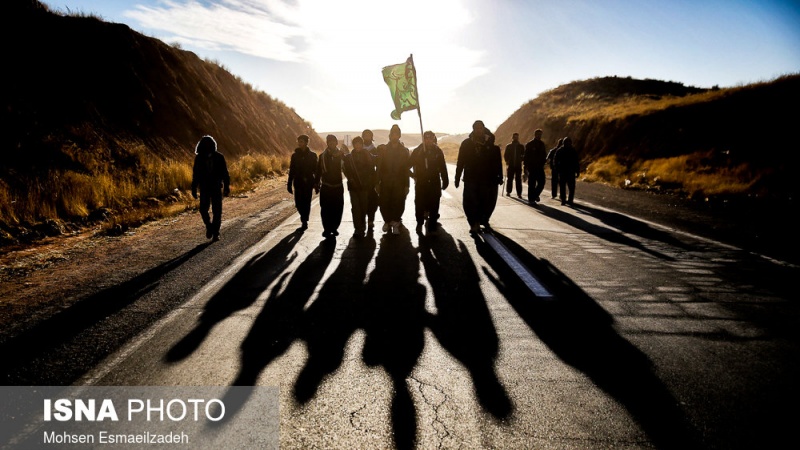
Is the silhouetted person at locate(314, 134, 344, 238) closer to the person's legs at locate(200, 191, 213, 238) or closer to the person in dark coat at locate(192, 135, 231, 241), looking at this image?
the person in dark coat at locate(192, 135, 231, 241)

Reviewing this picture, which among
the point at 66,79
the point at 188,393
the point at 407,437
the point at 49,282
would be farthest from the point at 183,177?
the point at 407,437

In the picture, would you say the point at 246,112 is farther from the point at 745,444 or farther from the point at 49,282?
the point at 745,444

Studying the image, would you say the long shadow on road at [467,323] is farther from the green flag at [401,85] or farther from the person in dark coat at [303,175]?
the green flag at [401,85]

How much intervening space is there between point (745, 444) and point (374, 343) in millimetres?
2357

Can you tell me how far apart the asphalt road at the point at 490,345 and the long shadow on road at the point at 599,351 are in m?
0.01

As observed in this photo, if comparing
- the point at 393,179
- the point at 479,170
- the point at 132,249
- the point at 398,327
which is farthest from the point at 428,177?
the point at 132,249

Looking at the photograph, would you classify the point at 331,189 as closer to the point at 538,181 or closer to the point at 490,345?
the point at 490,345

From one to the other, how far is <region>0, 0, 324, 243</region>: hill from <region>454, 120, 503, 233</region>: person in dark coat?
28.2 feet

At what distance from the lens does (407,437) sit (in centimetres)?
221

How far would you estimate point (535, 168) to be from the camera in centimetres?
1197

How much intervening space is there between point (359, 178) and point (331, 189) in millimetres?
598

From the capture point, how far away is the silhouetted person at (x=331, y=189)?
307 inches

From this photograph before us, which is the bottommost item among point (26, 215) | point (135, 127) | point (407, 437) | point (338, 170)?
point (407, 437)

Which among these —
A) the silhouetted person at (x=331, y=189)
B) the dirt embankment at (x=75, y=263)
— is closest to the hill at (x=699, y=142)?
the silhouetted person at (x=331, y=189)
